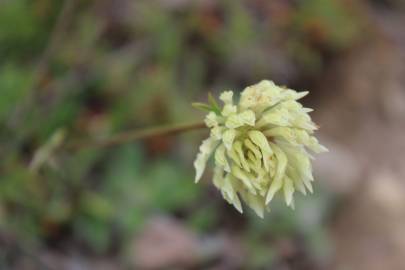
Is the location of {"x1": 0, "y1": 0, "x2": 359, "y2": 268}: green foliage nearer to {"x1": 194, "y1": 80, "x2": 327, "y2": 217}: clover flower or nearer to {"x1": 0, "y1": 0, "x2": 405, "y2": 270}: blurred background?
{"x1": 0, "y1": 0, "x2": 405, "y2": 270}: blurred background

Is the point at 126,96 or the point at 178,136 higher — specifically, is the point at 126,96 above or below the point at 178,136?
above

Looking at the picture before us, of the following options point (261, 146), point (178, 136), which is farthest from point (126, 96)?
point (261, 146)

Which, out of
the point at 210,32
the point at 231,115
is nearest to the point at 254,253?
the point at 210,32

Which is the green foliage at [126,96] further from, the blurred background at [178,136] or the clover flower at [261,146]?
the clover flower at [261,146]

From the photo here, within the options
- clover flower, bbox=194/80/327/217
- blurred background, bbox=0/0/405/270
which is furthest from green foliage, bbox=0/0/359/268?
clover flower, bbox=194/80/327/217

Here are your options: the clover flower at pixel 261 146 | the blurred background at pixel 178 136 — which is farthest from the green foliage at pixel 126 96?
the clover flower at pixel 261 146

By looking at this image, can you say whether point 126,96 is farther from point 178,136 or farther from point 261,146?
point 261,146

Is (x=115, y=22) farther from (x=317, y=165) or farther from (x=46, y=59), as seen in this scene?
(x=317, y=165)
